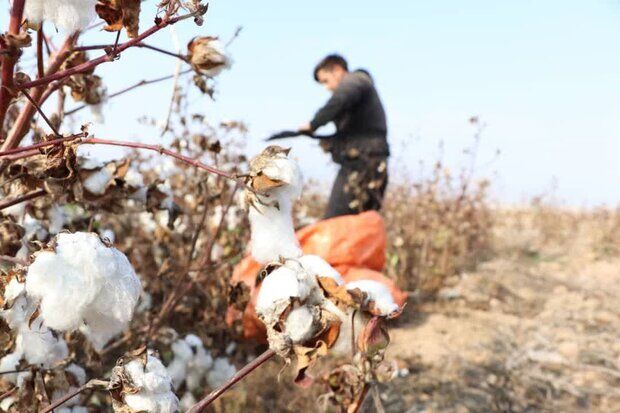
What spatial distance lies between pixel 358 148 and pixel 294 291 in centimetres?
344

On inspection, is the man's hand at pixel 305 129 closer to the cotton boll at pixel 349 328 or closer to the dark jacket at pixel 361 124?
the dark jacket at pixel 361 124

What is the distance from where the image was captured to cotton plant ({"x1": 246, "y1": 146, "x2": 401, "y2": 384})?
708mm

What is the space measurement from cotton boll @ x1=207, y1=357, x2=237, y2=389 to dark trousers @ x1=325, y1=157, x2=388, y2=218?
6.93 ft

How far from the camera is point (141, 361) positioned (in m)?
0.70

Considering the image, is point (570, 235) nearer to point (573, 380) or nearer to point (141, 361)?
point (573, 380)

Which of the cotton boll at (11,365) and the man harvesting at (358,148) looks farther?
the man harvesting at (358,148)

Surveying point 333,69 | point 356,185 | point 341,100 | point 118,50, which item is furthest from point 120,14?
point 333,69

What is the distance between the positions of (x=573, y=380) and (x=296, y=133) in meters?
1.90

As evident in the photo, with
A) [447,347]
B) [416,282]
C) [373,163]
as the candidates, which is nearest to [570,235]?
[416,282]

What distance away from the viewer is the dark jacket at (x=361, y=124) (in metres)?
3.97

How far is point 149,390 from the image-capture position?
68cm

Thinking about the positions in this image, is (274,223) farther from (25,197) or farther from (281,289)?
(25,197)

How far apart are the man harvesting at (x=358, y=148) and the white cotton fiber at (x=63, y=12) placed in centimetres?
320

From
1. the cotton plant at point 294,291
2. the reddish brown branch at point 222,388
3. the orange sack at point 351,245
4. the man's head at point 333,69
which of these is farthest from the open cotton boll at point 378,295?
the man's head at point 333,69
